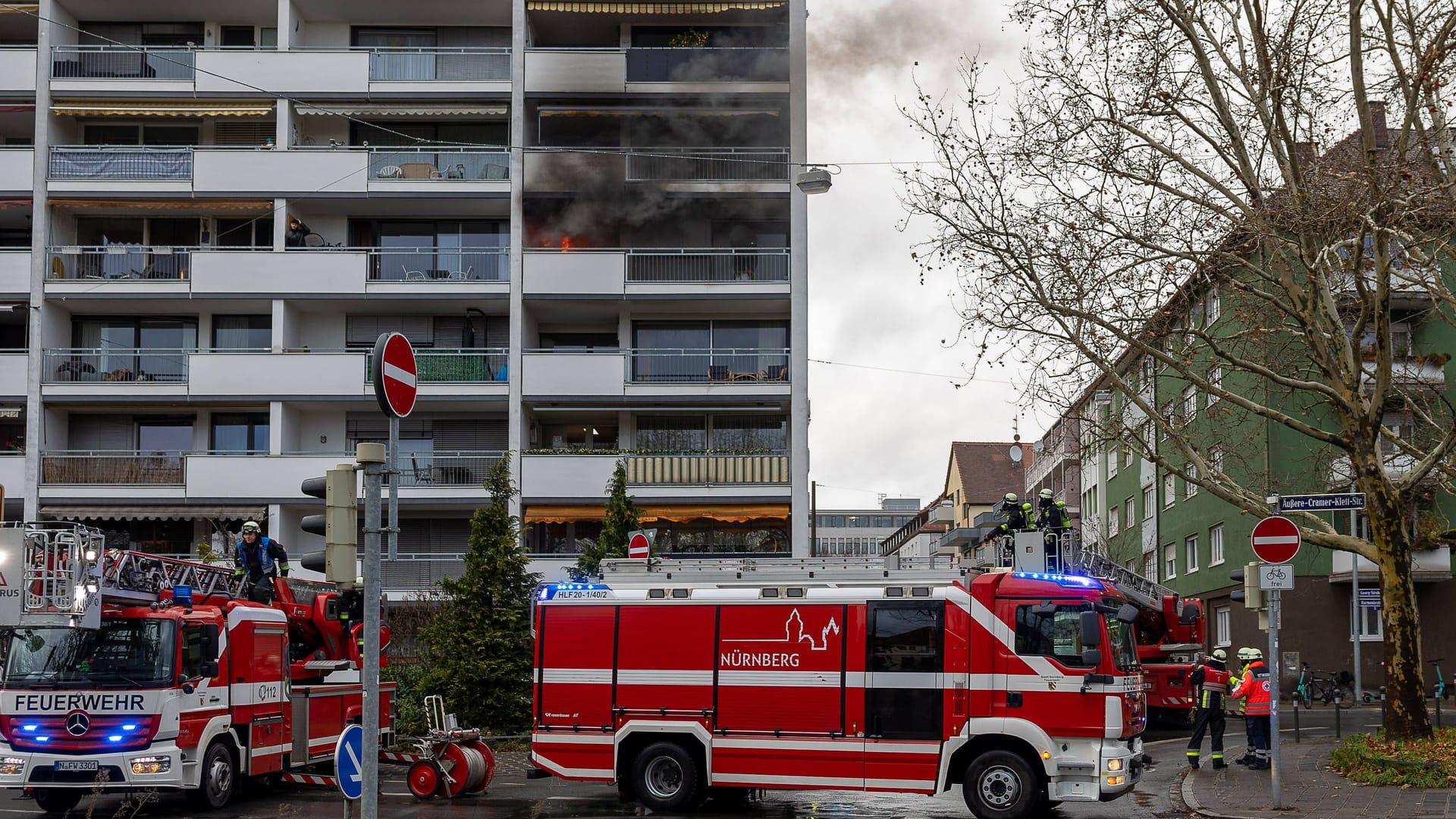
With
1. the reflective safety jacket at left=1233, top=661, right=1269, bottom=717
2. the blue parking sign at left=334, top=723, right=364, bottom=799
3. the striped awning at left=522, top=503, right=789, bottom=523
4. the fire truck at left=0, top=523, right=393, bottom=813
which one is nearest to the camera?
the blue parking sign at left=334, top=723, right=364, bottom=799

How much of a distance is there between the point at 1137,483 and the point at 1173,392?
9.50 m

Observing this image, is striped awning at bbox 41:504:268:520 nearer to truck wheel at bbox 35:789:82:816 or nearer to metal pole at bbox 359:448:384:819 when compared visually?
truck wheel at bbox 35:789:82:816

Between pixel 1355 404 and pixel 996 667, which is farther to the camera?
pixel 1355 404

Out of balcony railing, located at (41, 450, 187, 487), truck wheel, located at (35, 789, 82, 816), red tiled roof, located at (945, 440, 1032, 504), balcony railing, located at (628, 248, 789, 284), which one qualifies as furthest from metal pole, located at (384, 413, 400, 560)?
red tiled roof, located at (945, 440, 1032, 504)

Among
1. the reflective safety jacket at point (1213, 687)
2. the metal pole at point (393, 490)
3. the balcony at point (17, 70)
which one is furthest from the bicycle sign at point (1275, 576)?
the balcony at point (17, 70)

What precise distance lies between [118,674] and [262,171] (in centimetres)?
2517

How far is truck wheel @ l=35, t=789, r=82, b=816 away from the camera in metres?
16.9

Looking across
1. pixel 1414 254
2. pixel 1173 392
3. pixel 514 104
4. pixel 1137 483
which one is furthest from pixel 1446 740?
pixel 1137 483

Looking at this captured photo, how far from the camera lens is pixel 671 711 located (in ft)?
55.2

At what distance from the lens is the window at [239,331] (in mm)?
40250

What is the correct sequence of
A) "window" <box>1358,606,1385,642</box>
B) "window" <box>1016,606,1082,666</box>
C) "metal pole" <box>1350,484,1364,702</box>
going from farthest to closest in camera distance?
"window" <box>1358,606,1385,642</box> → "metal pole" <box>1350,484,1364,702</box> → "window" <box>1016,606,1082,666</box>

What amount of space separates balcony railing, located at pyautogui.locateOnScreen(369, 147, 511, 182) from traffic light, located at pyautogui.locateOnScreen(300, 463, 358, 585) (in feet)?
101

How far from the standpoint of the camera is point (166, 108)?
3956 centimetres

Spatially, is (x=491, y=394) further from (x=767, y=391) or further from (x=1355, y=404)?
(x=1355, y=404)
